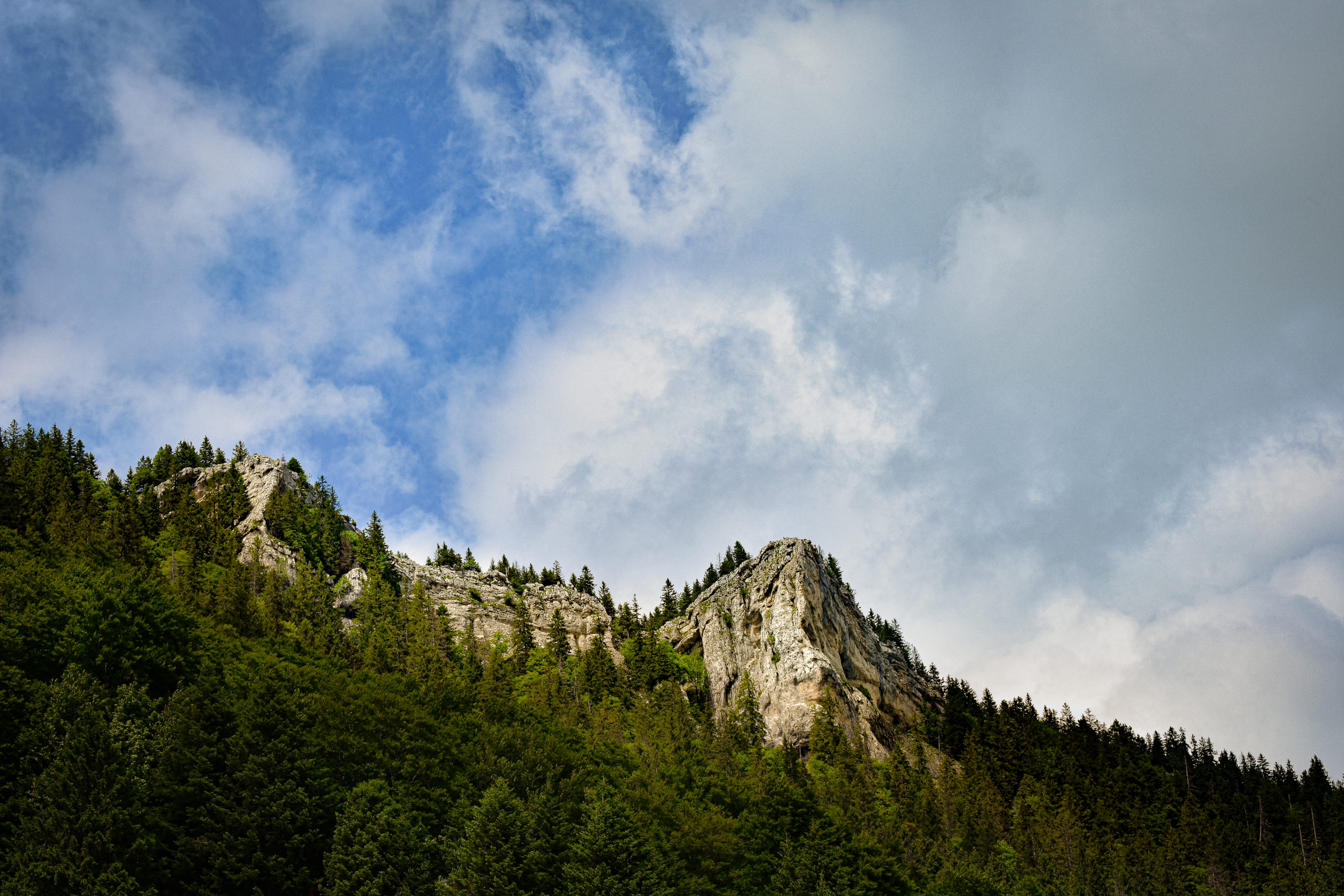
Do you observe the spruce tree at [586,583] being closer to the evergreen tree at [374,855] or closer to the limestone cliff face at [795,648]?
the limestone cliff face at [795,648]

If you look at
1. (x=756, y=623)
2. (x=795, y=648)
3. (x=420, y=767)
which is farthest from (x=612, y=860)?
(x=756, y=623)

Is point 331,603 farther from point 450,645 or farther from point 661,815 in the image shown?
point 661,815

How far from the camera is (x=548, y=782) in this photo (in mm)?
55312

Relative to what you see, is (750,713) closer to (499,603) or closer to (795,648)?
(795,648)

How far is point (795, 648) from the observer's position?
13162cm

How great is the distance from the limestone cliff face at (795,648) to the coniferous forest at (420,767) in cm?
499

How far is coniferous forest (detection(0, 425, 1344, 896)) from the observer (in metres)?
42.8

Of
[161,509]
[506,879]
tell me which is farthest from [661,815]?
[161,509]

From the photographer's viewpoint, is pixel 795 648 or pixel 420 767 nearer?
pixel 420 767

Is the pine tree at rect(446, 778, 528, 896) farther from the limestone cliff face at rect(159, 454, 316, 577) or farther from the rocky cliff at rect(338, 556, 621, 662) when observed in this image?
the rocky cliff at rect(338, 556, 621, 662)

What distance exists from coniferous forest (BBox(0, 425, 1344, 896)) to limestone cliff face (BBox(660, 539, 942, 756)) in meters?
4.99

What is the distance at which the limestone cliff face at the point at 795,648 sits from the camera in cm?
12569

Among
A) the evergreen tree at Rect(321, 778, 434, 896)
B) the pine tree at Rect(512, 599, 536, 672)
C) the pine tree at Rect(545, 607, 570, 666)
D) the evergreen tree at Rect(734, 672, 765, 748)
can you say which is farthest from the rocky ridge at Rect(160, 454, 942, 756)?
the evergreen tree at Rect(321, 778, 434, 896)

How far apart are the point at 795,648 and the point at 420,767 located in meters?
84.0
